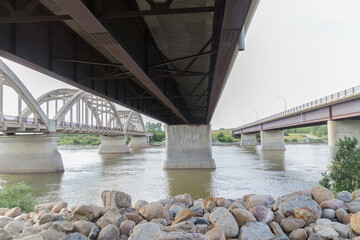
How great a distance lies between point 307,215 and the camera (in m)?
6.26

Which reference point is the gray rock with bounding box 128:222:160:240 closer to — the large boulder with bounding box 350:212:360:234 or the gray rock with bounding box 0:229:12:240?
the gray rock with bounding box 0:229:12:240

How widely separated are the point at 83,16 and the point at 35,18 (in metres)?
1.47

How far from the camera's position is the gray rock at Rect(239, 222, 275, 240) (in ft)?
18.4

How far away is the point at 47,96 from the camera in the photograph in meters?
50.3

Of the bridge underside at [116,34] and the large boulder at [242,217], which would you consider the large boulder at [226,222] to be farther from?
the bridge underside at [116,34]

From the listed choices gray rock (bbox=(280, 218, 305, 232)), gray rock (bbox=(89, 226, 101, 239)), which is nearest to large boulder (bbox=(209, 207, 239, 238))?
gray rock (bbox=(280, 218, 305, 232))

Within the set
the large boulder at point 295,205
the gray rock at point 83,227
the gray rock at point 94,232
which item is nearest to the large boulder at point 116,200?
the gray rock at point 83,227

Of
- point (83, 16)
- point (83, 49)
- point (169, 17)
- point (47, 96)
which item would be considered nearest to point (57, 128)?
point (47, 96)

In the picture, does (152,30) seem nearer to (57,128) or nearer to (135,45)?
(135,45)

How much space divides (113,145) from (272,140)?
48452 millimetres

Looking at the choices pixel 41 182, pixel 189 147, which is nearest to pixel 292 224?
pixel 41 182

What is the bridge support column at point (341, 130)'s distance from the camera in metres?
32.4

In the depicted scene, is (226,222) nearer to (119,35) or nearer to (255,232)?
(255,232)

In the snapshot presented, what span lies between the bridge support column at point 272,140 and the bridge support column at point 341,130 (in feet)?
144
